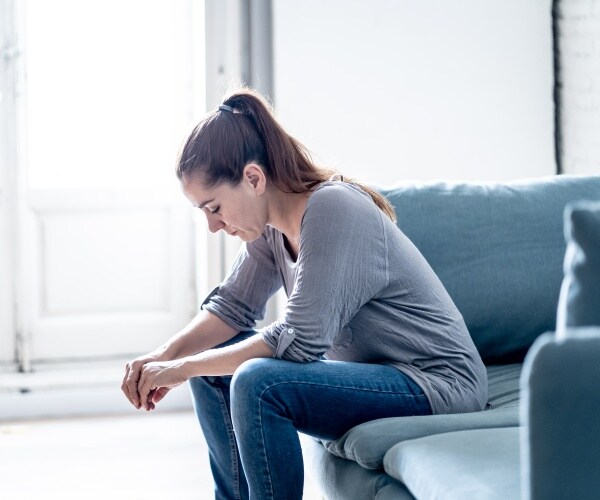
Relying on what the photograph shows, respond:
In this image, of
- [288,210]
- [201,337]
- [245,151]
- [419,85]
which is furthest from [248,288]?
[419,85]

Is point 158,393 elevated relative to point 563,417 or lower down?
lower down

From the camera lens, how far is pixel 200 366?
2090mm

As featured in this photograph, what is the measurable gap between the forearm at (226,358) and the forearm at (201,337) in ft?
0.77

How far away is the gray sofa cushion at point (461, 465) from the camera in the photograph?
159cm

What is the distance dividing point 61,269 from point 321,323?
243 cm

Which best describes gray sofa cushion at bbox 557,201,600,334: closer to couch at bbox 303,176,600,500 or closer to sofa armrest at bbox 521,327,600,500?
couch at bbox 303,176,600,500

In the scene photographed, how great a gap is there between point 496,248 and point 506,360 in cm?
27

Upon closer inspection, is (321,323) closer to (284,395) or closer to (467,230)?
(284,395)

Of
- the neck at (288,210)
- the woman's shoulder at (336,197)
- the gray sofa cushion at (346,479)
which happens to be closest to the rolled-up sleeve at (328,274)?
the woman's shoulder at (336,197)

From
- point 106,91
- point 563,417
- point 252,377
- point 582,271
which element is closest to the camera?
point 563,417

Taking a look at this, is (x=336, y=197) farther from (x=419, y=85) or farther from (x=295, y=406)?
(x=419, y=85)

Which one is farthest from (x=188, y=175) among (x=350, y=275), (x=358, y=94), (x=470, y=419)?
(x=358, y=94)

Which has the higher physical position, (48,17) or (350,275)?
(48,17)

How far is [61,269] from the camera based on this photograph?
13.8 feet
